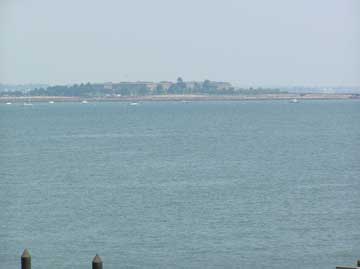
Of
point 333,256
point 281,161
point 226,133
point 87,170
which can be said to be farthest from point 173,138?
point 333,256

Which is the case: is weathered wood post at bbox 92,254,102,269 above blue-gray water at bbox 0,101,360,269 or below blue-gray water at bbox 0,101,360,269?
above

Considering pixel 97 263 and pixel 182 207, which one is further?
pixel 182 207

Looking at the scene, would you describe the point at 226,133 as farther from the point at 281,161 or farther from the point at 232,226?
the point at 232,226

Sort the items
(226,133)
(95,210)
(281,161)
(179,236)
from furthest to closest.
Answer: (226,133) → (281,161) → (95,210) → (179,236)

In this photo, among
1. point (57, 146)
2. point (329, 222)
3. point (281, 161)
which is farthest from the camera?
point (57, 146)

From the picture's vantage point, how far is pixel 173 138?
105 metres

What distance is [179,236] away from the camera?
39.0 m

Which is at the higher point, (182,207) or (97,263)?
(97,263)

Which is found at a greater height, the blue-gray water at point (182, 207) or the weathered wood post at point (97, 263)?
the weathered wood post at point (97, 263)

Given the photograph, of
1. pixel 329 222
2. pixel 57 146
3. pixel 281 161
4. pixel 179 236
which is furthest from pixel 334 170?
pixel 57 146

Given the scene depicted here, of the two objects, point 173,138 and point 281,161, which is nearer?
point 281,161

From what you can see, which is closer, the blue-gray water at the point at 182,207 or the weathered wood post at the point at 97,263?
the weathered wood post at the point at 97,263

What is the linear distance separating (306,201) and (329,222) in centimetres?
615

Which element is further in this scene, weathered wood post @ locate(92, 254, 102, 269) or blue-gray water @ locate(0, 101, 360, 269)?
blue-gray water @ locate(0, 101, 360, 269)
